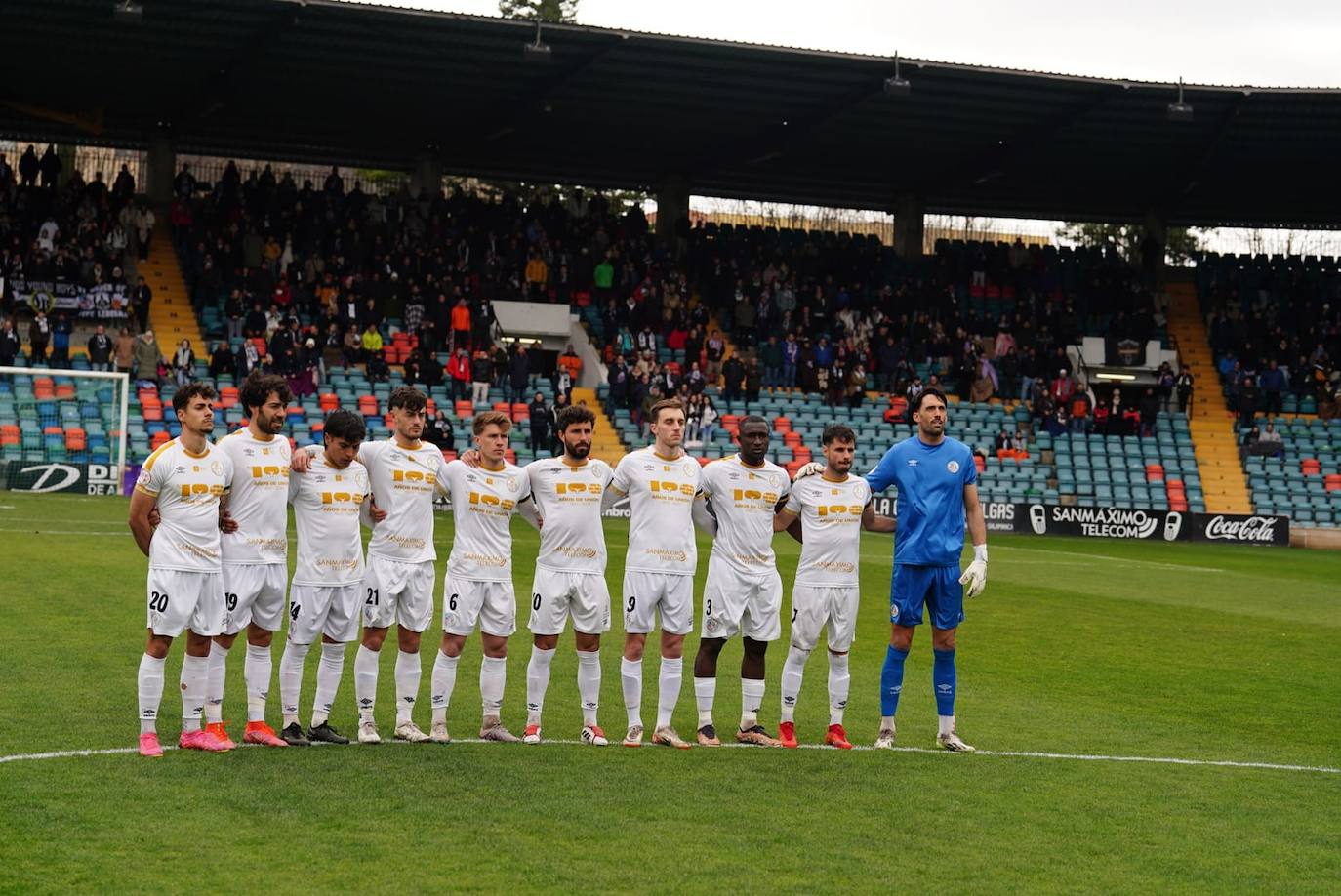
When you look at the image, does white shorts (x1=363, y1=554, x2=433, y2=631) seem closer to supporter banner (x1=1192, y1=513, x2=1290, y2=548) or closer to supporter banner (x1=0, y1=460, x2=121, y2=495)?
supporter banner (x1=0, y1=460, x2=121, y2=495)

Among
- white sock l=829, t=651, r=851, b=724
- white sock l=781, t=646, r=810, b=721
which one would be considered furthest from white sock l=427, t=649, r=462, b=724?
white sock l=829, t=651, r=851, b=724

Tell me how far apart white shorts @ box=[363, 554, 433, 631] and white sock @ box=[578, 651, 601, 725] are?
1.04m

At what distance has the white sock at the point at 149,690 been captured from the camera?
9.35 meters

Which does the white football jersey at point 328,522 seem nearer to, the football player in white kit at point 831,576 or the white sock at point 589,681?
the white sock at point 589,681

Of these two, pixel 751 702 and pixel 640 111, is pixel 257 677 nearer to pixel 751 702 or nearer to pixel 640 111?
pixel 751 702

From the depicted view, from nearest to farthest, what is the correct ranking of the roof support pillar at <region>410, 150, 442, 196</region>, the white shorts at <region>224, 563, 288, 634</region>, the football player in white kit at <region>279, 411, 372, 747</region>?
the white shorts at <region>224, 563, 288, 634</region> → the football player in white kit at <region>279, 411, 372, 747</region> → the roof support pillar at <region>410, 150, 442, 196</region>

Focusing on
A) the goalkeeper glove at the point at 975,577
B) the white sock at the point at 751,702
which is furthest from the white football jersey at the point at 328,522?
the goalkeeper glove at the point at 975,577

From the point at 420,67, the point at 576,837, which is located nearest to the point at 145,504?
the point at 576,837

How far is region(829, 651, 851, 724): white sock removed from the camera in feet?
34.9

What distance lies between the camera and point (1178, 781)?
9742 mm

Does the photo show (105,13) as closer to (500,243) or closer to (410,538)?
(500,243)

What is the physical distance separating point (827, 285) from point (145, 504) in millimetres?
36099

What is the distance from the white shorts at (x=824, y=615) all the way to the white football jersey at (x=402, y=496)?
7.96 feet

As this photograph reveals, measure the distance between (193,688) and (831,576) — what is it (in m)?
4.06
